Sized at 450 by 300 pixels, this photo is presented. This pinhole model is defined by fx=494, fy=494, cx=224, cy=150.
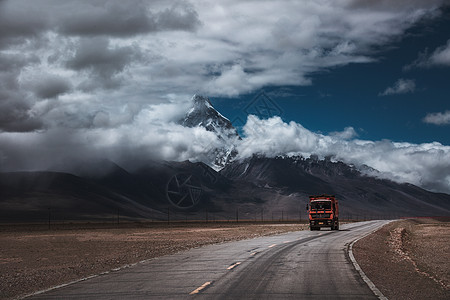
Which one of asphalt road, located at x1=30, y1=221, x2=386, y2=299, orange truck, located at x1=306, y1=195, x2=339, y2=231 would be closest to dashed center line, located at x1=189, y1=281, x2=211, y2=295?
asphalt road, located at x1=30, y1=221, x2=386, y2=299

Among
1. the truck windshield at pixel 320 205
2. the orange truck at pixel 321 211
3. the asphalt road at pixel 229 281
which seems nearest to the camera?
the asphalt road at pixel 229 281

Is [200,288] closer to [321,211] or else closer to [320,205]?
[320,205]

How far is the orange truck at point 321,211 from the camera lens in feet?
203

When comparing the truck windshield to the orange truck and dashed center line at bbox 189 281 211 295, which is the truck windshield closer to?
the orange truck

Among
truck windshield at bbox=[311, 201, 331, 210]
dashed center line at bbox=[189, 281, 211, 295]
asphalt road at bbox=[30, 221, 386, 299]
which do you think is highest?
truck windshield at bbox=[311, 201, 331, 210]

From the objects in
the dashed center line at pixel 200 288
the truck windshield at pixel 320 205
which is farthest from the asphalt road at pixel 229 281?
the truck windshield at pixel 320 205

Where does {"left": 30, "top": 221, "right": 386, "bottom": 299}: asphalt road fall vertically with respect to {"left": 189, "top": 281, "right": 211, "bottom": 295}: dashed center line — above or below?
below

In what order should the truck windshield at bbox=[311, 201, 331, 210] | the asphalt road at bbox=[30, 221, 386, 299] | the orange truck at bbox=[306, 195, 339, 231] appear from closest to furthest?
the asphalt road at bbox=[30, 221, 386, 299] → the truck windshield at bbox=[311, 201, 331, 210] → the orange truck at bbox=[306, 195, 339, 231]

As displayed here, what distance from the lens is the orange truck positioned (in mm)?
61875

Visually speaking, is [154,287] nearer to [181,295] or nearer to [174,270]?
[181,295]

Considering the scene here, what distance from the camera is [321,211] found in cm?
6262

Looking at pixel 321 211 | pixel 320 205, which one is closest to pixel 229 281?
pixel 320 205

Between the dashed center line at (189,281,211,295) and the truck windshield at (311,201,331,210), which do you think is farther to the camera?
the truck windshield at (311,201,331,210)

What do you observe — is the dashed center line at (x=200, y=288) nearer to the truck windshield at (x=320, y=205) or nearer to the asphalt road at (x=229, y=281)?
the asphalt road at (x=229, y=281)
